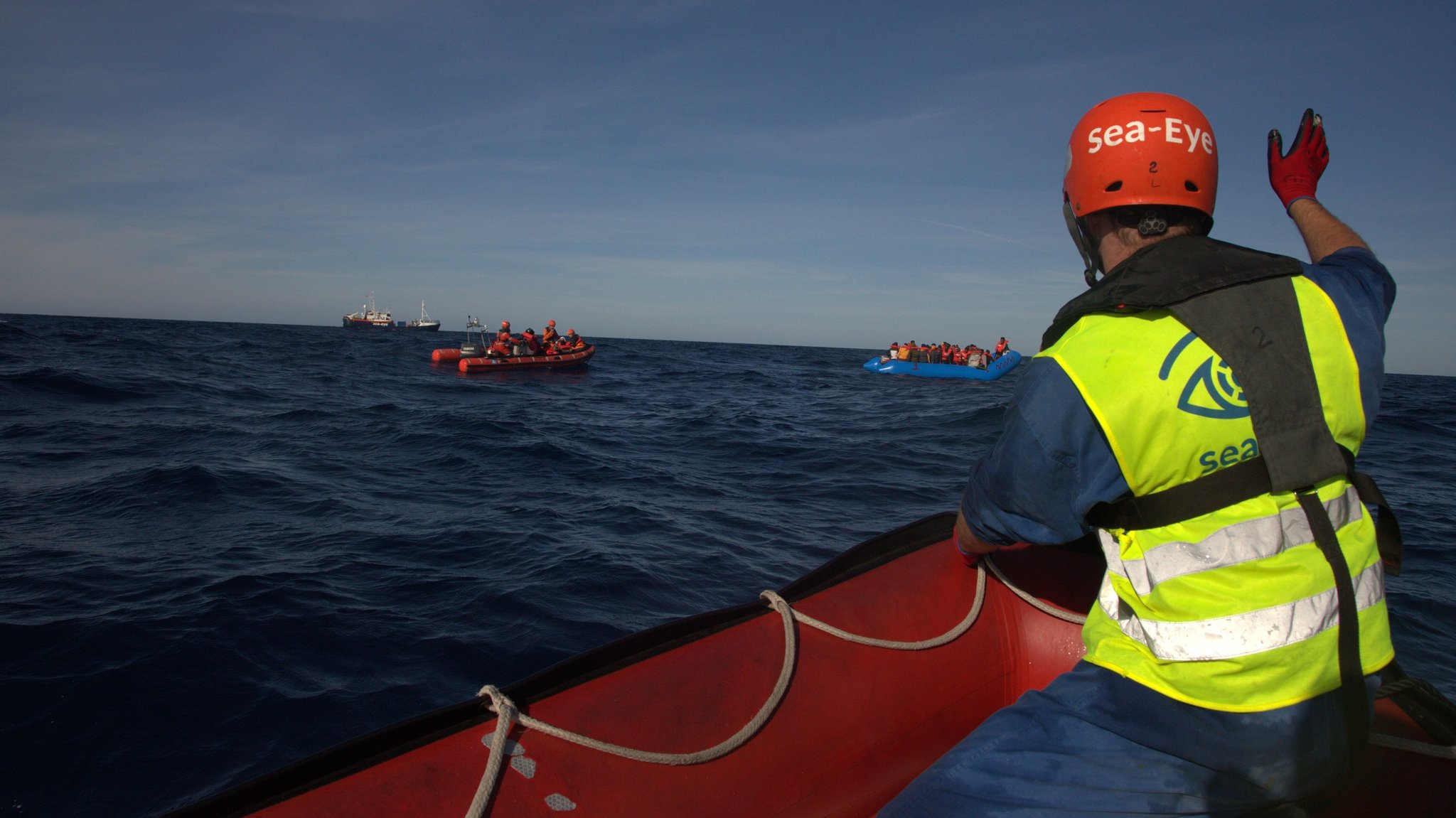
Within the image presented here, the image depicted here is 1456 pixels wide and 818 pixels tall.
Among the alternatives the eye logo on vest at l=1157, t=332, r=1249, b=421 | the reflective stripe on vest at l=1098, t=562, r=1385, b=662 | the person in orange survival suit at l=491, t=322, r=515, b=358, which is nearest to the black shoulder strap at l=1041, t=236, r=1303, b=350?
the eye logo on vest at l=1157, t=332, r=1249, b=421

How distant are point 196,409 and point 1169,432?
1439 centimetres

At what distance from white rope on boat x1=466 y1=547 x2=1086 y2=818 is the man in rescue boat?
2.32 feet

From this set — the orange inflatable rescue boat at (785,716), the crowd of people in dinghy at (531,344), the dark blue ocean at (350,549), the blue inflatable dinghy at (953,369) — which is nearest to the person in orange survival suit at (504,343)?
the crowd of people in dinghy at (531,344)

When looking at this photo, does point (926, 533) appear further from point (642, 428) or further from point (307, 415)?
point (307, 415)

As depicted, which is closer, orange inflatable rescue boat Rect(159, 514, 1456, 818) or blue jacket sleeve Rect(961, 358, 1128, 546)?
blue jacket sleeve Rect(961, 358, 1128, 546)

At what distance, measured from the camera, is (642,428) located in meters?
13.1

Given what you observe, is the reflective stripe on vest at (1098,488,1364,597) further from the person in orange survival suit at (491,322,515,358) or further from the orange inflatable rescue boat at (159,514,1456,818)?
the person in orange survival suit at (491,322,515,358)

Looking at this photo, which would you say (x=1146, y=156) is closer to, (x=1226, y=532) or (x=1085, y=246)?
(x=1085, y=246)

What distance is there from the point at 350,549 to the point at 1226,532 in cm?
580

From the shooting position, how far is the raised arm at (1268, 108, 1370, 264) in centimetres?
173

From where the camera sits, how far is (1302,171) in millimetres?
1786

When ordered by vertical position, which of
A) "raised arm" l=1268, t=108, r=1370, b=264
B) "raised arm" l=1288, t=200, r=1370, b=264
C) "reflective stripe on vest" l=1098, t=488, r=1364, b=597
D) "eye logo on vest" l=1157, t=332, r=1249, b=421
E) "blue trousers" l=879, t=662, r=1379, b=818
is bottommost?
"blue trousers" l=879, t=662, r=1379, b=818

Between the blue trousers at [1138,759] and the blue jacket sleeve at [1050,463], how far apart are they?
301mm

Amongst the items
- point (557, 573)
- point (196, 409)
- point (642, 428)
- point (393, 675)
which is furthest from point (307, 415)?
point (393, 675)
